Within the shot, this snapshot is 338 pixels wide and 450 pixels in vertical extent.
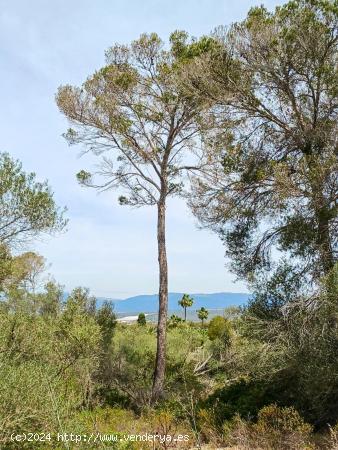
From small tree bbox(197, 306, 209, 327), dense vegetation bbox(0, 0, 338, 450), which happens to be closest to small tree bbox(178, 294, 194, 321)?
small tree bbox(197, 306, 209, 327)

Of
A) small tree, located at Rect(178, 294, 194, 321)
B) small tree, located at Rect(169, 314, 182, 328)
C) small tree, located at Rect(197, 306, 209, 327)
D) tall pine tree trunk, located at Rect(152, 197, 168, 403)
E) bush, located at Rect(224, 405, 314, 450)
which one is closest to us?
bush, located at Rect(224, 405, 314, 450)

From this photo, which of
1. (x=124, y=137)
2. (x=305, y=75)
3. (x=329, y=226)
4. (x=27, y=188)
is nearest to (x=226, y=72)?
(x=305, y=75)

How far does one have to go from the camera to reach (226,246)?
13.4m

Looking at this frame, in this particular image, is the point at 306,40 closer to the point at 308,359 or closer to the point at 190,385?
the point at 308,359

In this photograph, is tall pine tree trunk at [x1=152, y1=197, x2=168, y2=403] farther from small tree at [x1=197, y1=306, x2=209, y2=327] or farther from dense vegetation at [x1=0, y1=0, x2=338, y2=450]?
small tree at [x1=197, y1=306, x2=209, y2=327]

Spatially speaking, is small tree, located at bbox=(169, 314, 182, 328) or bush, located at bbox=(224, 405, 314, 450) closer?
bush, located at bbox=(224, 405, 314, 450)

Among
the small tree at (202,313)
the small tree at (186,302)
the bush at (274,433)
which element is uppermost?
the small tree at (186,302)

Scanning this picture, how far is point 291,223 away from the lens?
11.4 metres

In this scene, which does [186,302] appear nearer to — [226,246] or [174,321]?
[174,321]

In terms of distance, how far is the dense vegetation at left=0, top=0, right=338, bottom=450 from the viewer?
898cm

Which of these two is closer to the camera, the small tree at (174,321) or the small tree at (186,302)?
the small tree at (174,321)

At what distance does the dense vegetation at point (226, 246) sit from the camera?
29.5ft

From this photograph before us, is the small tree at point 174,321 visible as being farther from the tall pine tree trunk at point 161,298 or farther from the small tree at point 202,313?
the tall pine tree trunk at point 161,298

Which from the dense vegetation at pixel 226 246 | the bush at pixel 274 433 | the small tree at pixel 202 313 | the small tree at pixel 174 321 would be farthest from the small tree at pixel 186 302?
the bush at pixel 274 433
